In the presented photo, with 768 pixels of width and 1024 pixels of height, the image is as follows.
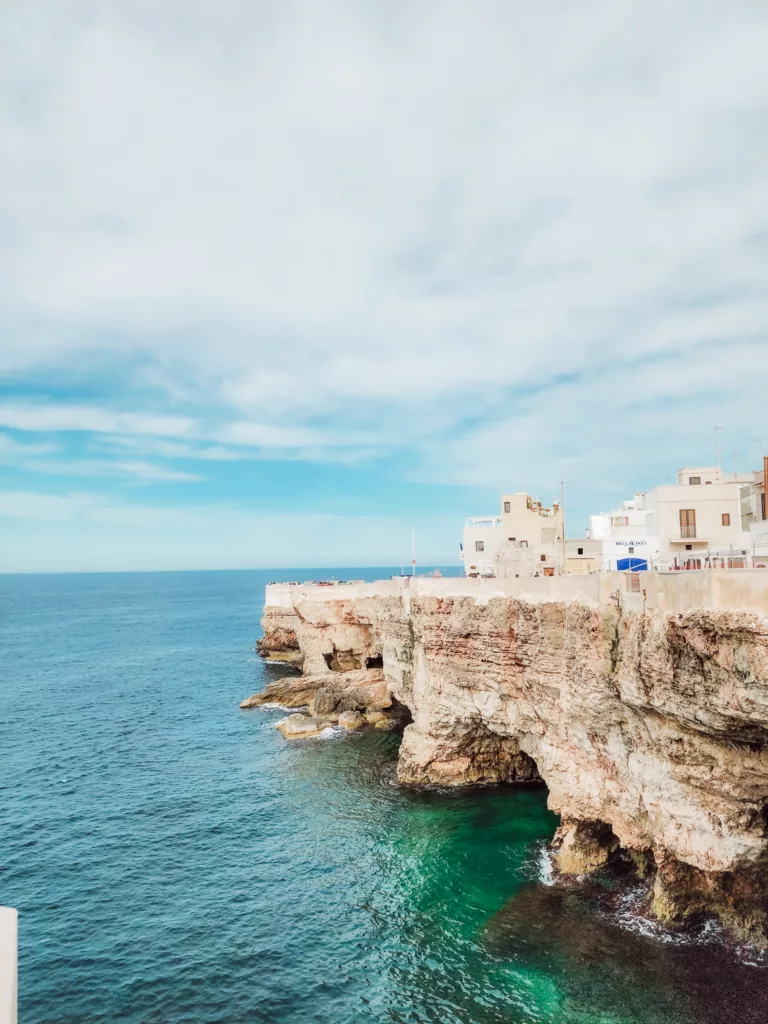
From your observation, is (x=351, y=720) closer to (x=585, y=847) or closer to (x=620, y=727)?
(x=585, y=847)

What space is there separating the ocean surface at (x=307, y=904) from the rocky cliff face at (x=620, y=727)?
76.2 inches

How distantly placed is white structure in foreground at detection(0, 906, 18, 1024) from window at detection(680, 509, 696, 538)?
137 ft

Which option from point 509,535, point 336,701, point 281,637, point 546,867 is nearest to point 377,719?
point 336,701

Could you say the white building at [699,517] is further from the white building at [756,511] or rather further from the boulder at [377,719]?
the boulder at [377,719]

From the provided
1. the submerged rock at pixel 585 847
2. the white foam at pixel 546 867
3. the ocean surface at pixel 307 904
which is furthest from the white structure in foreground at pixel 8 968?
the submerged rock at pixel 585 847

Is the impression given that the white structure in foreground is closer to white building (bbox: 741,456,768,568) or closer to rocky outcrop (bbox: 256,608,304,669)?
white building (bbox: 741,456,768,568)

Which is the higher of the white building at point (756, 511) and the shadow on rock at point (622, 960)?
the white building at point (756, 511)

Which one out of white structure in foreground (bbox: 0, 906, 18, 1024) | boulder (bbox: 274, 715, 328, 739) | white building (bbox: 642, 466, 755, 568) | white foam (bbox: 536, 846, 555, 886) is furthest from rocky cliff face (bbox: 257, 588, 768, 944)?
white structure in foreground (bbox: 0, 906, 18, 1024)

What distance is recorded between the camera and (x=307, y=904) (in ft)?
91.4

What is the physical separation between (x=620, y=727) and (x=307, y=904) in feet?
50.0

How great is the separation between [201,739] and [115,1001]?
3126 centimetres

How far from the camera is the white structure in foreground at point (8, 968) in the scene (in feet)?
30.3

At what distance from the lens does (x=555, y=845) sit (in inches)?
1230

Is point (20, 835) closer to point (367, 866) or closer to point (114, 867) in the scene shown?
point (114, 867)
